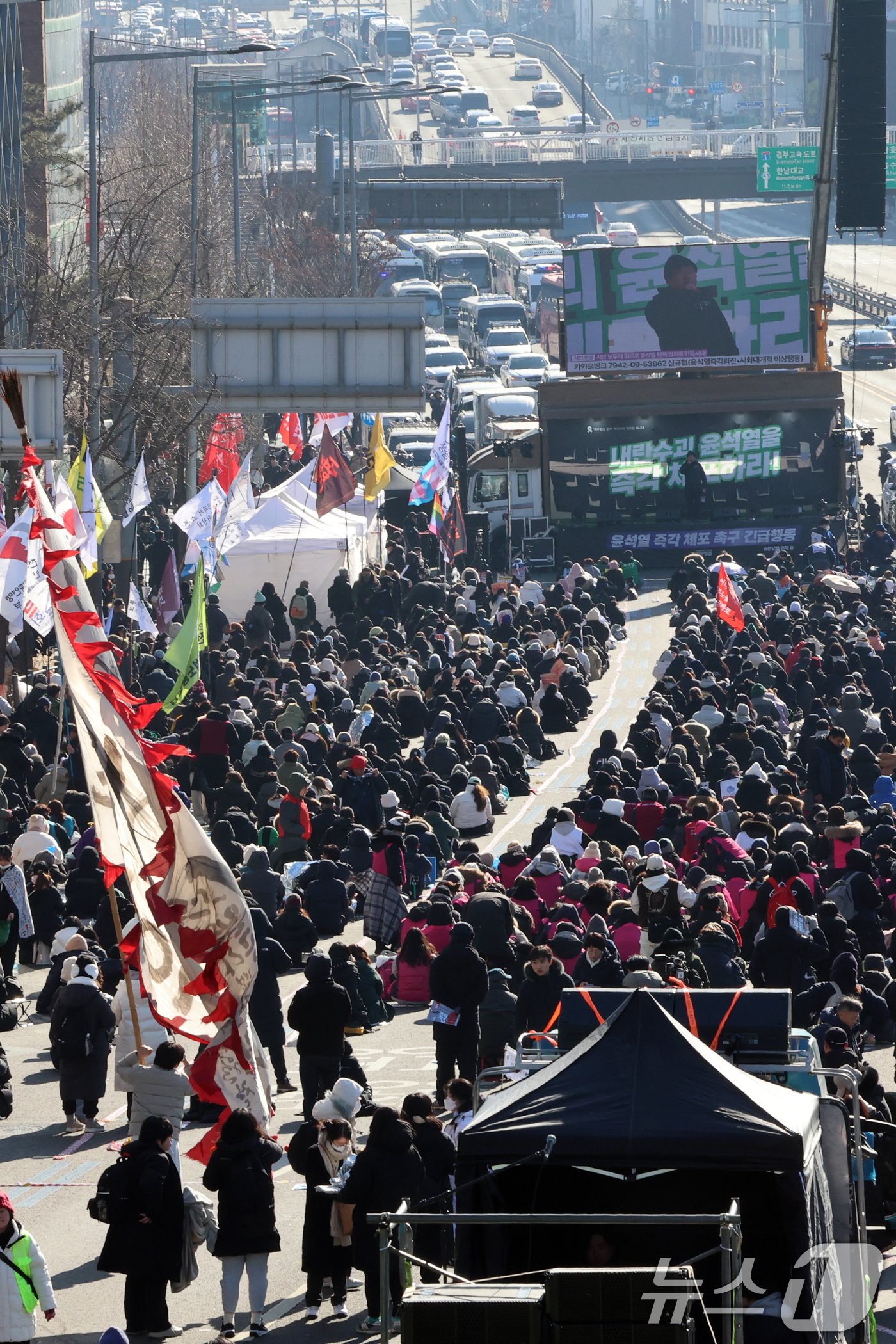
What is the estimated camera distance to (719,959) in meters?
15.1

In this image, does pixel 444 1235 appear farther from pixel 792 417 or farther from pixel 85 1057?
pixel 792 417

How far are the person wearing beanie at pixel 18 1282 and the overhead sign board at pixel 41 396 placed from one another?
1764cm

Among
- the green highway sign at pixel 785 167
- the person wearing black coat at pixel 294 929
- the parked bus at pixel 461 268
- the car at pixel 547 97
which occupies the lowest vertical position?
the person wearing black coat at pixel 294 929

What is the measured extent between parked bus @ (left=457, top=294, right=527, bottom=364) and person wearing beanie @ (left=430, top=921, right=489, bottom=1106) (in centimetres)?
5781

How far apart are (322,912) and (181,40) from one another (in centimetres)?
13708

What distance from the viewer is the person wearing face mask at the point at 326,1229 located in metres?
11.7

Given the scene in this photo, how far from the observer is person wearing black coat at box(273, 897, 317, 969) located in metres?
17.4

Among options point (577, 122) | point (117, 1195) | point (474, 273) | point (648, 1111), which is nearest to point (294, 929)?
point (117, 1195)

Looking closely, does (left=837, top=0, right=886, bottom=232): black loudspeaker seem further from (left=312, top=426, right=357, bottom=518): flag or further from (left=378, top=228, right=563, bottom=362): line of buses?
(left=378, top=228, right=563, bottom=362): line of buses

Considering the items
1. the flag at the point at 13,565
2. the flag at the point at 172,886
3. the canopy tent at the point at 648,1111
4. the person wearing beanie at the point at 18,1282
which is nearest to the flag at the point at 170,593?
the flag at the point at 13,565

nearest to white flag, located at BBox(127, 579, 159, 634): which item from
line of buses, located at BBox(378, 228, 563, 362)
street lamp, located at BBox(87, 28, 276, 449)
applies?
street lamp, located at BBox(87, 28, 276, 449)

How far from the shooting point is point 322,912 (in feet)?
64.1

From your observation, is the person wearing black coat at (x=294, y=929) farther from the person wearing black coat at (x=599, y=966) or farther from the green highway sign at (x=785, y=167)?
the green highway sign at (x=785, y=167)

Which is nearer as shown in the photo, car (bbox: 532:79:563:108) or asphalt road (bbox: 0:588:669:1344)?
asphalt road (bbox: 0:588:669:1344)
